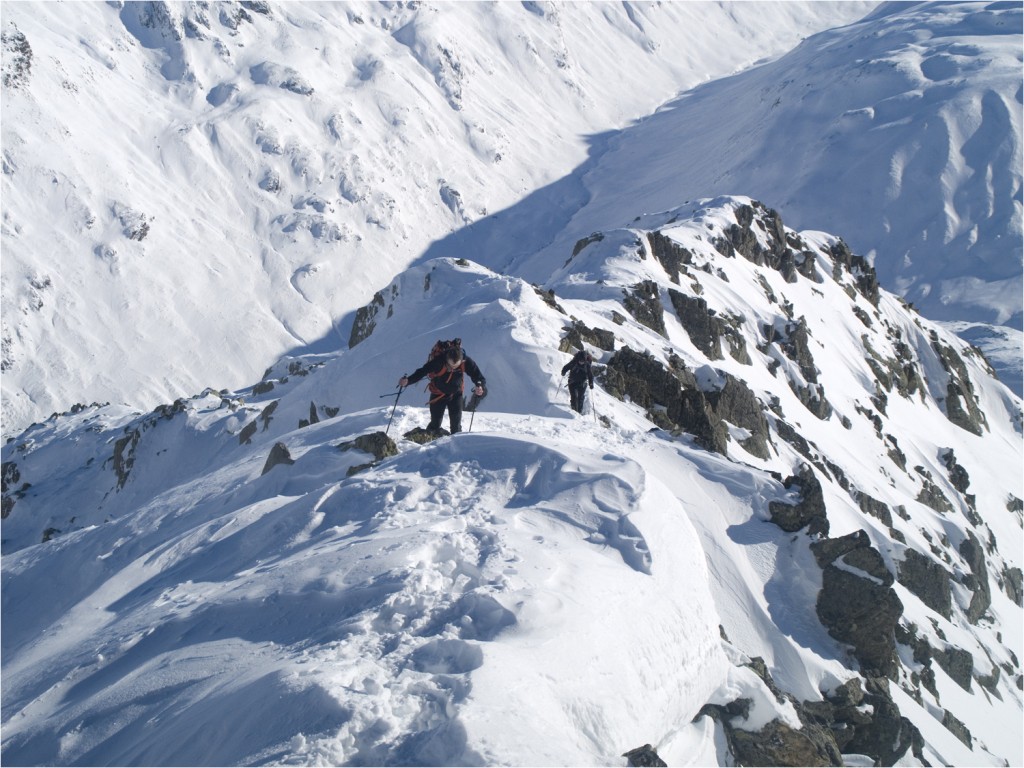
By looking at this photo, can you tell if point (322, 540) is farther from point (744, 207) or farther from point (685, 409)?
point (744, 207)

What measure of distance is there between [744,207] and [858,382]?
15.2 m

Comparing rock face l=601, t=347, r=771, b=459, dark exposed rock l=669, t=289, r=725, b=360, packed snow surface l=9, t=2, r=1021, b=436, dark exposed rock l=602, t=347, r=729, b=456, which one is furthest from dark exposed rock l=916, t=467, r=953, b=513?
packed snow surface l=9, t=2, r=1021, b=436

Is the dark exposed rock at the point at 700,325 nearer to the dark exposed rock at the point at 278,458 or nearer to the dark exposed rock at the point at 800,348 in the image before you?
the dark exposed rock at the point at 800,348

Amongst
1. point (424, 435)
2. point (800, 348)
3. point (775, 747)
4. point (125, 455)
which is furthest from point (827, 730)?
point (800, 348)

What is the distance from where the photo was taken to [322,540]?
9.12m

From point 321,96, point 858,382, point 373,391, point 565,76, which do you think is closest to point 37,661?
point 373,391

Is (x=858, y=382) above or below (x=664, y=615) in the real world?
below

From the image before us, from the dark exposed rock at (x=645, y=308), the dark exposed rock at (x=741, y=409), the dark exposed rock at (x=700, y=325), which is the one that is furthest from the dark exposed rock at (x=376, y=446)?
the dark exposed rock at (x=700, y=325)

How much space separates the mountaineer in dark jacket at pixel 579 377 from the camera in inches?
672

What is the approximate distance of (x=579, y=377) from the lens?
17.2 metres

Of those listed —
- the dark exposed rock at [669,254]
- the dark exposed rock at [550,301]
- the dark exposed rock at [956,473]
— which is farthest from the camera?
the dark exposed rock at [956,473]

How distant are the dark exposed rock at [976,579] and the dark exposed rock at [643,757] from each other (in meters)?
23.8

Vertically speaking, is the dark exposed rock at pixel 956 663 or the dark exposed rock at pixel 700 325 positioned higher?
the dark exposed rock at pixel 700 325

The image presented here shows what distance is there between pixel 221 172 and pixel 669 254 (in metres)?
78.0
